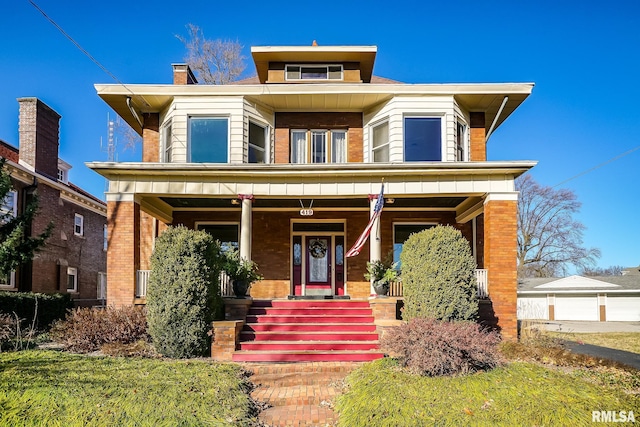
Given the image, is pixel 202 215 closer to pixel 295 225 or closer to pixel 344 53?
pixel 295 225

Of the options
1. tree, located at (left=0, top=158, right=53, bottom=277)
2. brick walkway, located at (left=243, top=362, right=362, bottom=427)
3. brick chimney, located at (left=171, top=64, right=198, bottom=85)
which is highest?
brick chimney, located at (left=171, top=64, right=198, bottom=85)

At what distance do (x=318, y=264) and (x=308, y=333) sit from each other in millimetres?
5319

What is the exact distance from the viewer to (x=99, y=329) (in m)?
10.0

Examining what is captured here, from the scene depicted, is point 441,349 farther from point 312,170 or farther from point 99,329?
point 99,329

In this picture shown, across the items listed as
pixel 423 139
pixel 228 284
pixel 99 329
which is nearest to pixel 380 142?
pixel 423 139

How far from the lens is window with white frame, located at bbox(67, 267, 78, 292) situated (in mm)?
22084

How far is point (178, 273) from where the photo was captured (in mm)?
9734

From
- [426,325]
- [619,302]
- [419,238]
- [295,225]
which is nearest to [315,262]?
[295,225]

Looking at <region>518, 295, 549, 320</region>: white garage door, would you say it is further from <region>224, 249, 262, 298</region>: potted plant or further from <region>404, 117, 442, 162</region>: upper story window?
<region>224, 249, 262, 298</region>: potted plant

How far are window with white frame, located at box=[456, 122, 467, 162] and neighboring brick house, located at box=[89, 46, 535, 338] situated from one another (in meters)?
0.06

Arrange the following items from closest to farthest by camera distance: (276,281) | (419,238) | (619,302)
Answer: (419,238), (276,281), (619,302)

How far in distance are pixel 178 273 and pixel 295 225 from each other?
6621 millimetres

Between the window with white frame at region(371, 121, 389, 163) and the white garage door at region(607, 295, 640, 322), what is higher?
the window with white frame at region(371, 121, 389, 163)

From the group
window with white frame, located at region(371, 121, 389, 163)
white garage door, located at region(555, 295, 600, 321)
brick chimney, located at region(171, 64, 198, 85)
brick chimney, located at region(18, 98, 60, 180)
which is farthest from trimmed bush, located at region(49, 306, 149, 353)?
white garage door, located at region(555, 295, 600, 321)
